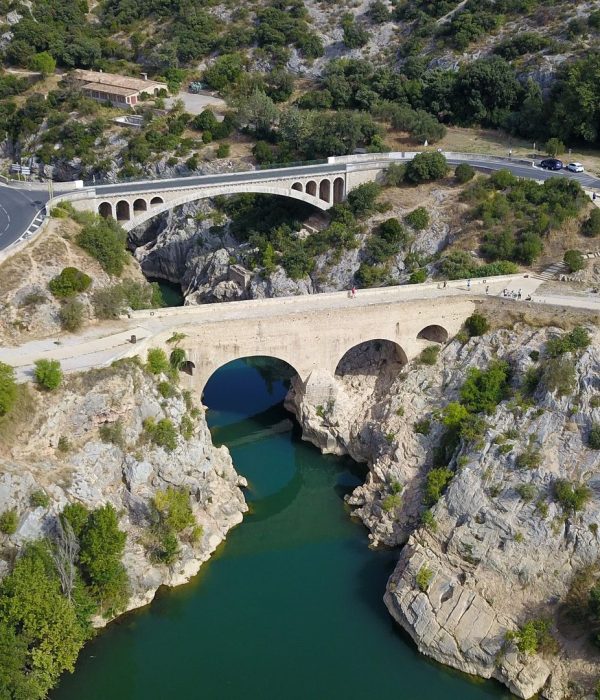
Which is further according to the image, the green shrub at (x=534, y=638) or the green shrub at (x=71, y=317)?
the green shrub at (x=71, y=317)

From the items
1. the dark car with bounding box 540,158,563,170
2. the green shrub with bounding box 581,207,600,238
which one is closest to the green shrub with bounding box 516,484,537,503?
the green shrub with bounding box 581,207,600,238

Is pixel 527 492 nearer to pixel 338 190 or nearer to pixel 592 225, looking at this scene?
pixel 592 225

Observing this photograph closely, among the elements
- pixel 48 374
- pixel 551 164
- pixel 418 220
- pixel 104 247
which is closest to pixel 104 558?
pixel 48 374

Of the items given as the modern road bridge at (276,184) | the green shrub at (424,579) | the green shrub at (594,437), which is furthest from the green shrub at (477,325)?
the modern road bridge at (276,184)

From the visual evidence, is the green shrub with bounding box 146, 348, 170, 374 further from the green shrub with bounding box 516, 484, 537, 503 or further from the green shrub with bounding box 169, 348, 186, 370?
the green shrub with bounding box 516, 484, 537, 503

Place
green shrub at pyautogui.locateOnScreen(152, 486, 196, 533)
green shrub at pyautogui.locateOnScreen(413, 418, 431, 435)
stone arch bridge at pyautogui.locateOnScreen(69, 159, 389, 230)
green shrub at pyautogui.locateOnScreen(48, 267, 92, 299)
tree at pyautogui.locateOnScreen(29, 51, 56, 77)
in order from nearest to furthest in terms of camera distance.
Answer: green shrub at pyautogui.locateOnScreen(152, 486, 196, 533), green shrub at pyautogui.locateOnScreen(413, 418, 431, 435), green shrub at pyautogui.locateOnScreen(48, 267, 92, 299), stone arch bridge at pyautogui.locateOnScreen(69, 159, 389, 230), tree at pyautogui.locateOnScreen(29, 51, 56, 77)

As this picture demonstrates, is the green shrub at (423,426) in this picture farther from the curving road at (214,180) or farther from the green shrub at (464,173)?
the green shrub at (464,173)
